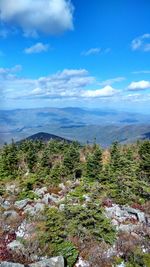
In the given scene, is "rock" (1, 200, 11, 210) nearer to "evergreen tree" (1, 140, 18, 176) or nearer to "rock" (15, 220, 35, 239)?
"rock" (15, 220, 35, 239)

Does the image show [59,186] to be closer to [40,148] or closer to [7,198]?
[7,198]

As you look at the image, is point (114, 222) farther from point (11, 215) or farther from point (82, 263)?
point (11, 215)

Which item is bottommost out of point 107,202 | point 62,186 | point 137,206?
point 62,186

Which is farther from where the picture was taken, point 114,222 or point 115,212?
point 115,212

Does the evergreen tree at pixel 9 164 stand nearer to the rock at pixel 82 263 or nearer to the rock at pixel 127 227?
the rock at pixel 127 227

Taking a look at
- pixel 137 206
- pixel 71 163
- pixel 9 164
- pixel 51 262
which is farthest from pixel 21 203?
pixel 9 164

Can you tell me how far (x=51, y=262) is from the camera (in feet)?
52.3

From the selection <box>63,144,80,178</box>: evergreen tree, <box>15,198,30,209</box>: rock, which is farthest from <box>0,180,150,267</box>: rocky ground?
<box>63,144,80,178</box>: evergreen tree

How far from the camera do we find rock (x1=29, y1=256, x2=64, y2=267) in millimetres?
Result: 15727

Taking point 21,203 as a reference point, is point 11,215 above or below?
above

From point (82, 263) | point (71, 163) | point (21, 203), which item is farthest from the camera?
point (71, 163)

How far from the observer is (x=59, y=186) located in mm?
36406

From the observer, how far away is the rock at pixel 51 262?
51.6 feet

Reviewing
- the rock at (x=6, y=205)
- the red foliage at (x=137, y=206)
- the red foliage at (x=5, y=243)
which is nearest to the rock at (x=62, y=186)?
the rock at (x=6, y=205)
